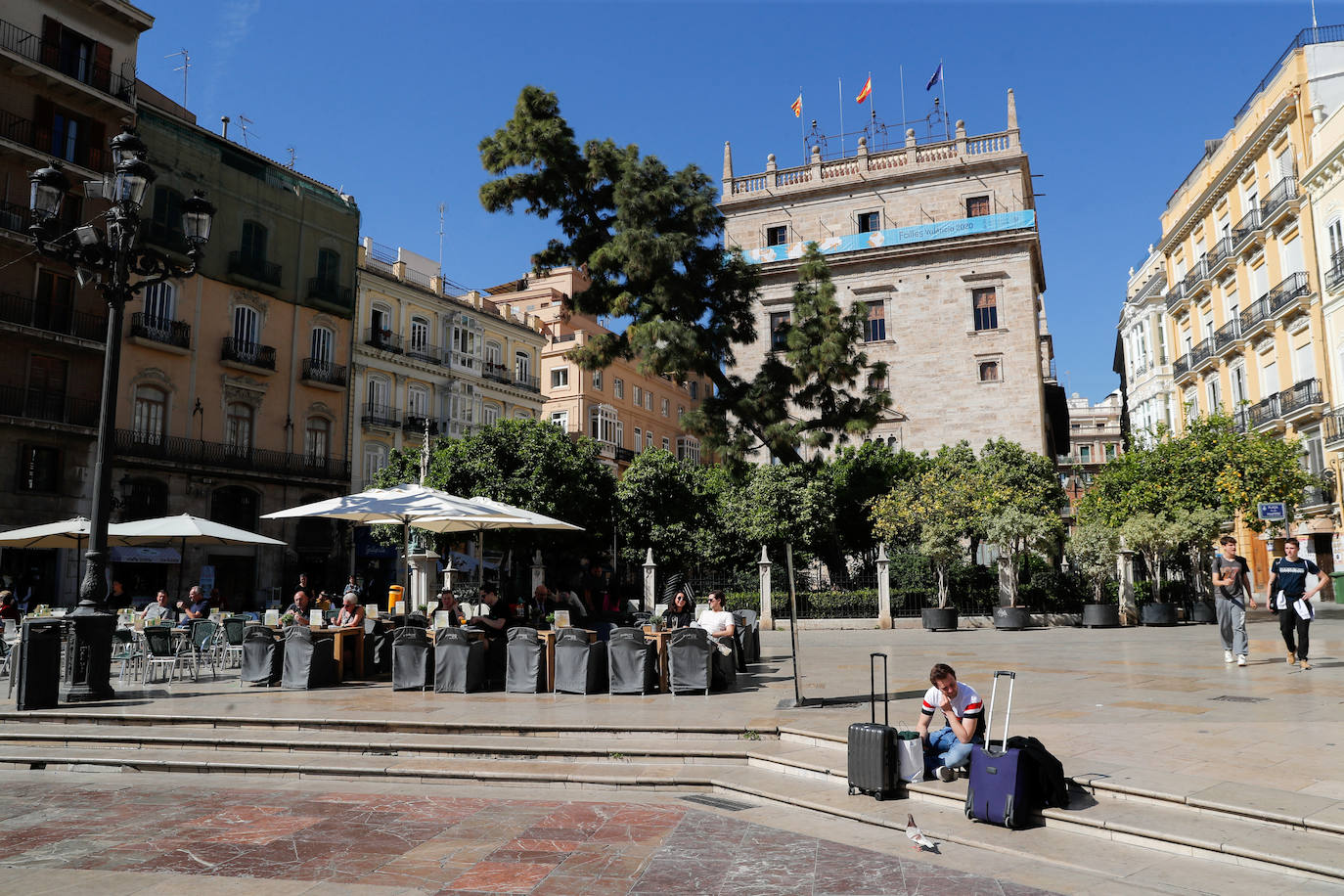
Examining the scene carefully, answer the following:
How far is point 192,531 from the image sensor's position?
15016mm

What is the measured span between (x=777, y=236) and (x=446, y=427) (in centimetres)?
1724

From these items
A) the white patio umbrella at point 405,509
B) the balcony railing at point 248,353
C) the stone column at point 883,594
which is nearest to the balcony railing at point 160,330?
the balcony railing at point 248,353

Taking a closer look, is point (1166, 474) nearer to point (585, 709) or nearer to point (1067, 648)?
point (1067, 648)

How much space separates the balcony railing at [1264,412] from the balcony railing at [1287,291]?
3.20 m

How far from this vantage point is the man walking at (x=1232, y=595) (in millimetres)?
11109

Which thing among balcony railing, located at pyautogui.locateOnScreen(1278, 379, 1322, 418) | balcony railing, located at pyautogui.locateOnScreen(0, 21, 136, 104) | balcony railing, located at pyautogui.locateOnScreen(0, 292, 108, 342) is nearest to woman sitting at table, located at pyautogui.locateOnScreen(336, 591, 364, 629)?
balcony railing, located at pyautogui.locateOnScreen(0, 292, 108, 342)

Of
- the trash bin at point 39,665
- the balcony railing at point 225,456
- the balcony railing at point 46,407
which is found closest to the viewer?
the trash bin at point 39,665

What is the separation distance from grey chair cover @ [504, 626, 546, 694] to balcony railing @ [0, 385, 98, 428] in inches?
862

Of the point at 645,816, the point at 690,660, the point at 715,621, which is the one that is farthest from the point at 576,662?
the point at 645,816

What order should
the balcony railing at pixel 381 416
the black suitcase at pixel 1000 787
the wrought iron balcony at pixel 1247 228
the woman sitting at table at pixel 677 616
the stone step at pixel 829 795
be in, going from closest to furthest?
1. the stone step at pixel 829 795
2. the black suitcase at pixel 1000 787
3. the woman sitting at table at pixel 677 616
4. the wrought iron balcony at pixel 1247 228
5. the balcony railing at pixel 381 416

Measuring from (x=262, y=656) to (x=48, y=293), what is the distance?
2151 centimetres

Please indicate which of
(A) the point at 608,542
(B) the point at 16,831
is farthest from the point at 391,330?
(B) the point at 16,831

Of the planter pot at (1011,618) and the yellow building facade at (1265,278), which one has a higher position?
the yellow building facade at (1265,278)

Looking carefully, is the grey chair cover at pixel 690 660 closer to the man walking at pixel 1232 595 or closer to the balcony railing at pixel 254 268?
the man walking at pixel 1232 595
